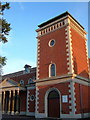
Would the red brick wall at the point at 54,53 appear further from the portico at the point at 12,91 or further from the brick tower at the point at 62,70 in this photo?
the portico at the point at 12,91

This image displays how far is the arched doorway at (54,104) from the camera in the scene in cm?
1644

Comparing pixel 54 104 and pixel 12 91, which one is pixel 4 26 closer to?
pixel 54 104

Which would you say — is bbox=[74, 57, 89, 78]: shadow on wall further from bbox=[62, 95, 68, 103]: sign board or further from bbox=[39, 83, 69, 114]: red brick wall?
bbox=[62, 95, 68, 103]: sign board

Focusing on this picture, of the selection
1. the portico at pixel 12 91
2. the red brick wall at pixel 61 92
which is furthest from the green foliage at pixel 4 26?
the portico at pixel 12 91

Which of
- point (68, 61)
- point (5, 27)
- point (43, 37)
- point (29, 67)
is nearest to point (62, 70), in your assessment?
point (68, 61)

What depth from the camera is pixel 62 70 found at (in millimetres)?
17016

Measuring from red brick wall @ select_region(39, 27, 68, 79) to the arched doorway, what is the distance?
2.40m

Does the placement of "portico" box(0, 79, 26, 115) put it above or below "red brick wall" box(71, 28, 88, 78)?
below

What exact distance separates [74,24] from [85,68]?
631 centimetres

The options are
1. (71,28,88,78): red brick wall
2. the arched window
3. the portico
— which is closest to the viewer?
(71,28,88,78): red brick wall

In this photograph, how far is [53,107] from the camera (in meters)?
16.9

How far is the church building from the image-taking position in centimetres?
1584

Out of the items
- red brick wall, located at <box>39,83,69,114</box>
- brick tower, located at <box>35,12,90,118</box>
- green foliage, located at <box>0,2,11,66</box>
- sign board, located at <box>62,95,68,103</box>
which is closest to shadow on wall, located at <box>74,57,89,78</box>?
brick tower, located at <box>35,12,90,118</box>

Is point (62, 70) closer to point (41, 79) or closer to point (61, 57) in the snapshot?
point (61, 57)
